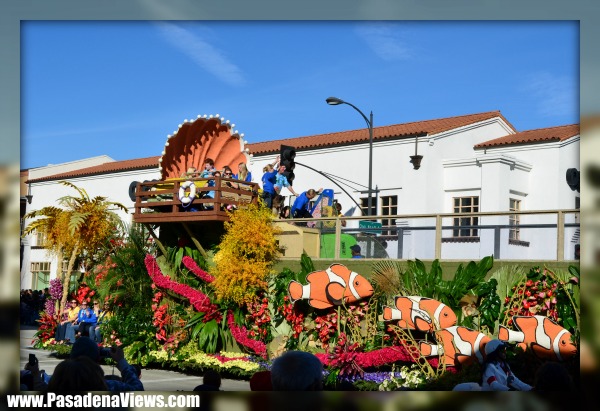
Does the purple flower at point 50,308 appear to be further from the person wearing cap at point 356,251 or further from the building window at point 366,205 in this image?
the person wearing cap at point 356,251

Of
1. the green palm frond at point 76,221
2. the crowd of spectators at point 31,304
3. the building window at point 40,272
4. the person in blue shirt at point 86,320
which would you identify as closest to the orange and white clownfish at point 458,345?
the person in blue shirt at point 86,320

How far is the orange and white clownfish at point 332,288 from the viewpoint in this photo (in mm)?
14250

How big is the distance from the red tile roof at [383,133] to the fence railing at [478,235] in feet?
26.7

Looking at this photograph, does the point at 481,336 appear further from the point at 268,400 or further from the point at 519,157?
the point at 519,157

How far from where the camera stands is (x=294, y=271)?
51.9ft

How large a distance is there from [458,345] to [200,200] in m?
6.72

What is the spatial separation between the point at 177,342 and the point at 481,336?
288 inches

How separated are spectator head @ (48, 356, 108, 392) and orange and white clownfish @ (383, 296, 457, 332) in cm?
881

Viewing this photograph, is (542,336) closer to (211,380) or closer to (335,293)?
(335,293)

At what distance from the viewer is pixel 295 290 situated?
14938 millimetres

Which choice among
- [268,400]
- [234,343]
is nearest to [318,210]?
[234,343]

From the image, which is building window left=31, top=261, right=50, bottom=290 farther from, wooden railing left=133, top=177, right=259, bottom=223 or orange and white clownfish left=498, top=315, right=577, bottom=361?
orange and white clownfish left=498, top=315, right=577, bottom=361

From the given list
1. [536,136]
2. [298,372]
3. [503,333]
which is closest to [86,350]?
[298,372]

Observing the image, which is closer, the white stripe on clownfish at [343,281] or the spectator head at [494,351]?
the spectator head at [494,351]
